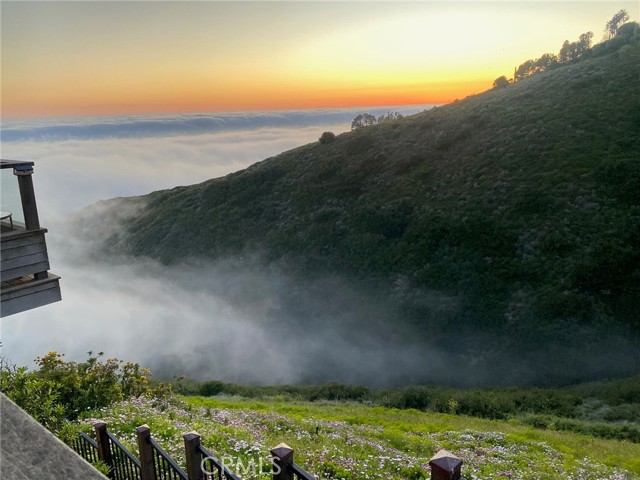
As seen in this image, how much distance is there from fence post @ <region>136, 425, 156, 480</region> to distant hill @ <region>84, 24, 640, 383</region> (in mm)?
25681

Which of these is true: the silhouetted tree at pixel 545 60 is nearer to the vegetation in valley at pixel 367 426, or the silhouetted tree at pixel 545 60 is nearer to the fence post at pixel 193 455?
the vegetation in valley at pixel 367 426

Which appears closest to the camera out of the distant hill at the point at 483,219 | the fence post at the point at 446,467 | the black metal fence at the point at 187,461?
the fence post at the point at 446,467

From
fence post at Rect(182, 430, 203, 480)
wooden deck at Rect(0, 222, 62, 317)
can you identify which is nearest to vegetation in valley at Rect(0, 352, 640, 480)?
fence post at Rect(182, 430, 203, 480)

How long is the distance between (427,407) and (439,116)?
164 ft

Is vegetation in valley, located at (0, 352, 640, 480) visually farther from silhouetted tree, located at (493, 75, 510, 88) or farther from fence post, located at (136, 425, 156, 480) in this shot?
silhouetted tree, located at (493, 75, 510, 88)

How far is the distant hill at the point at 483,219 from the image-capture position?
3039cm

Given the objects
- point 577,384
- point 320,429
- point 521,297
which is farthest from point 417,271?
point 320,429

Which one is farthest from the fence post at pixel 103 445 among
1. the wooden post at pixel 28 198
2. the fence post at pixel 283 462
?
the fence post at pixel 283 462

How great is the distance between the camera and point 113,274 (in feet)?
202

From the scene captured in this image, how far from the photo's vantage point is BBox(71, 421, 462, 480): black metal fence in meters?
3.87

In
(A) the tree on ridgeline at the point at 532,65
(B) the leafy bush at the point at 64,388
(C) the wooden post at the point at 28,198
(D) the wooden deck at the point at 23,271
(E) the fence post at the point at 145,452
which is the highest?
(A) the tree on ridgeline at the point at 532,65

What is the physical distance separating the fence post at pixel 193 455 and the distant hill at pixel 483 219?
84.8ft

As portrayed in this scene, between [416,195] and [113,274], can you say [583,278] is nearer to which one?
[416,195]

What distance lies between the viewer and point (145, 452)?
6586mm
